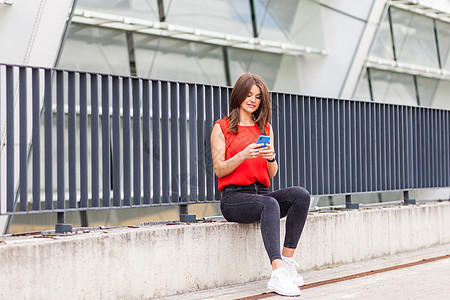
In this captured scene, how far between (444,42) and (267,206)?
48.8 ft

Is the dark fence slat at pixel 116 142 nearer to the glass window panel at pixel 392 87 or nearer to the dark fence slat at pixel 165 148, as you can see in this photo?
the dark fence slat at pixel 165 148

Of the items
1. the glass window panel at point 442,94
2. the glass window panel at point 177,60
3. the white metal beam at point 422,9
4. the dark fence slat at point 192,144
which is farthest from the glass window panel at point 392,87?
the dark fence slat at point 192,144

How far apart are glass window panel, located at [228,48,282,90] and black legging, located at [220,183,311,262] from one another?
7.77 metres

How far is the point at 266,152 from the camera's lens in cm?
552

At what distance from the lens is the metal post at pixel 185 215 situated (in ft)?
19.6

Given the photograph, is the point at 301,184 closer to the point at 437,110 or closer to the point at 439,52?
the point at 437,110

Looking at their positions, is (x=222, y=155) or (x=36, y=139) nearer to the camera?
(x=36, y=139)

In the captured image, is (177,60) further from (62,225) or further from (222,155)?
(62,225)

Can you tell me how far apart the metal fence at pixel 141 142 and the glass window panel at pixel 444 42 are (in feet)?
37.9

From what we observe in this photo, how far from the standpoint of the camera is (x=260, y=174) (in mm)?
5848

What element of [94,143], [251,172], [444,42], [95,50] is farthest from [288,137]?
[444,42]

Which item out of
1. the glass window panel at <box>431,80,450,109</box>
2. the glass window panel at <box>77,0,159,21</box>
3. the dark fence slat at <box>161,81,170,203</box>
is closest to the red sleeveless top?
the dark fence slat at <box>161,81,170,203</box>

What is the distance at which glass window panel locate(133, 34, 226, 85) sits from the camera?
11844mm

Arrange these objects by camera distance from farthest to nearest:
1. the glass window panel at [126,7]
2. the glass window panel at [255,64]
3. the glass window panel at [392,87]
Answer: the glass window panel at [392,87], the glass window panel at [255,64], the glass window panel at [126,7]
